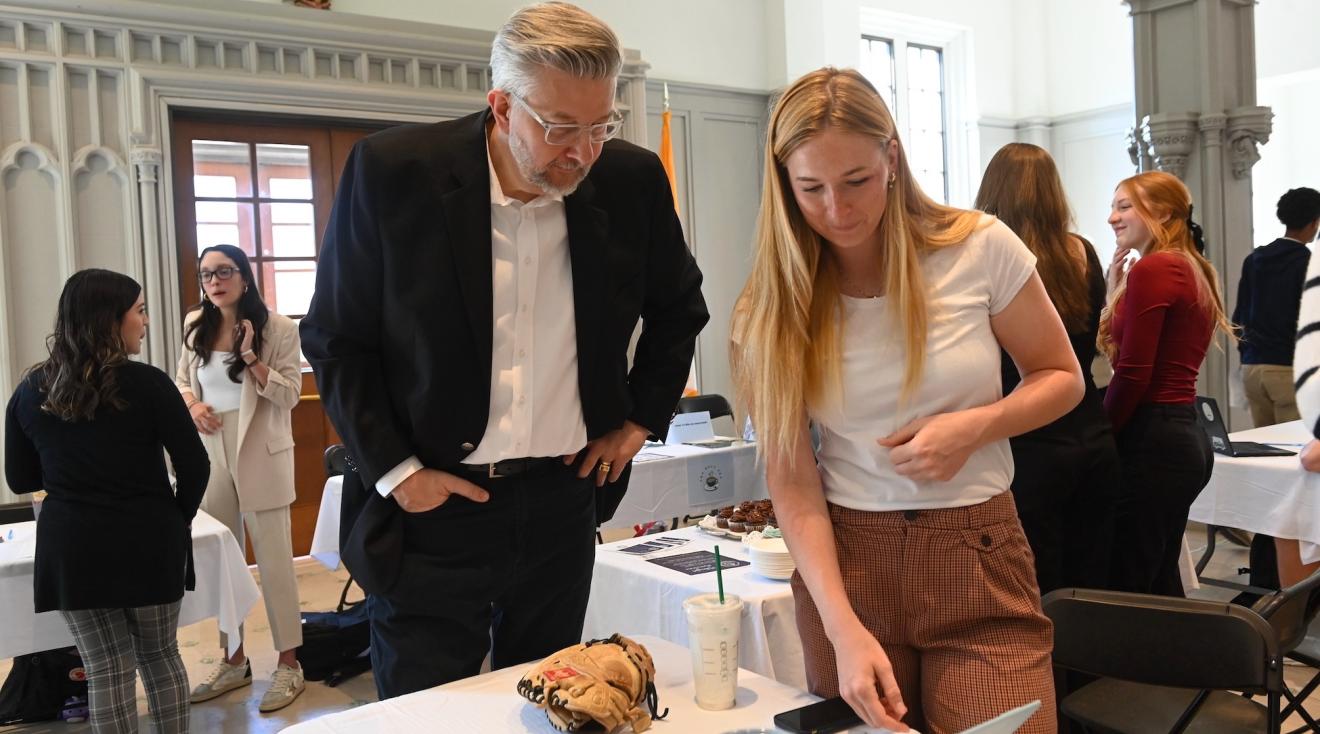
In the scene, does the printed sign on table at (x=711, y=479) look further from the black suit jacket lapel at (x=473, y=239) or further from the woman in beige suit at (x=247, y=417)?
the black suit jacket lapel at (x=473, y=239)

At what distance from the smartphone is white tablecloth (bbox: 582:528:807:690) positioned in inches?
32.9

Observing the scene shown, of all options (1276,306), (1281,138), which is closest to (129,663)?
(1276,306)

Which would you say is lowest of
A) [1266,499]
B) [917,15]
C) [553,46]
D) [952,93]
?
[1266,499]

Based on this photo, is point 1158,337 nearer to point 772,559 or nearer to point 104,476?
point 772,559

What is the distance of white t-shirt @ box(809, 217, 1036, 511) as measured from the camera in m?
1.39

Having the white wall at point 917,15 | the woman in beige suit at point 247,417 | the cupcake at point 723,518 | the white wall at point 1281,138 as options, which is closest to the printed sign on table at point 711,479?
the cupcake at point 723,518

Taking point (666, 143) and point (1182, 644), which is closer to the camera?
point (1182, 644)

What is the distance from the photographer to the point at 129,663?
3119 mm

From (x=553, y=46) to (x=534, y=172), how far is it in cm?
19

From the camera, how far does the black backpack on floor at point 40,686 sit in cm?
372

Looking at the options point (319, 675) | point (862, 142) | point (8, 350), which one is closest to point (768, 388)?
point (862, 142)

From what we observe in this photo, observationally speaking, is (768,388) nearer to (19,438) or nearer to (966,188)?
(19,438)

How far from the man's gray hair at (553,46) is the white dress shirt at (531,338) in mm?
185

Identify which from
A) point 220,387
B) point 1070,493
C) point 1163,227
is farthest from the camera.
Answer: point 220,387
